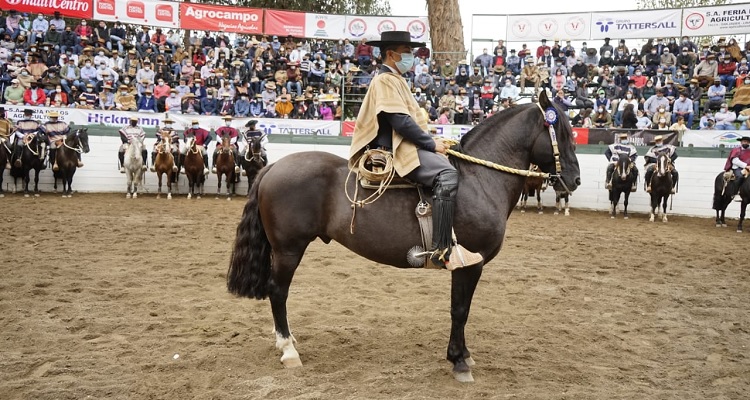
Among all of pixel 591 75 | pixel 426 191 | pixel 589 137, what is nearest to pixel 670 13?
pixel 591 75

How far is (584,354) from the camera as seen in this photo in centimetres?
555

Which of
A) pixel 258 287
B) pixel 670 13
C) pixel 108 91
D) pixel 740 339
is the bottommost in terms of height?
pixel 740 339

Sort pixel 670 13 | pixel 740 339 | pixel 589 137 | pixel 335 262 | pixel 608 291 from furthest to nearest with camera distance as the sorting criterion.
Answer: pixel 670 13, pixel 589 137, pixel 335 262, pixel 608 291, pixel 740 339

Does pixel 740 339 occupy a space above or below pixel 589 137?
below

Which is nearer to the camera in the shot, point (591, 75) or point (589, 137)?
point (589, 137)

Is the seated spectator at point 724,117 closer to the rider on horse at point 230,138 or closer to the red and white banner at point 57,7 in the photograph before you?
the rider on horse at point 230,138

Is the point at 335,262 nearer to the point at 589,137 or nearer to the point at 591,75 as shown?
the point at 589,137

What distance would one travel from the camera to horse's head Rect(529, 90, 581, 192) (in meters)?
5.15

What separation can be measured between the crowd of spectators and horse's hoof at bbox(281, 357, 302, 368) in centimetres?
1658

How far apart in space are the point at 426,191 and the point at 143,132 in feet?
52.0

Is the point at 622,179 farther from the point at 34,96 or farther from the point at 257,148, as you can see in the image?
the point at 34,96

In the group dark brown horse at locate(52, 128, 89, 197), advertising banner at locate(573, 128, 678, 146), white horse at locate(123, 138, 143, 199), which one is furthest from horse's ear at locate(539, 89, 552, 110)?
dark brown horse at locate(52, 128, 89, 197)

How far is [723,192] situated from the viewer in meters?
15.4

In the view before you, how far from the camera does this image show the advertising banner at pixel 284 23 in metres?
26.7
